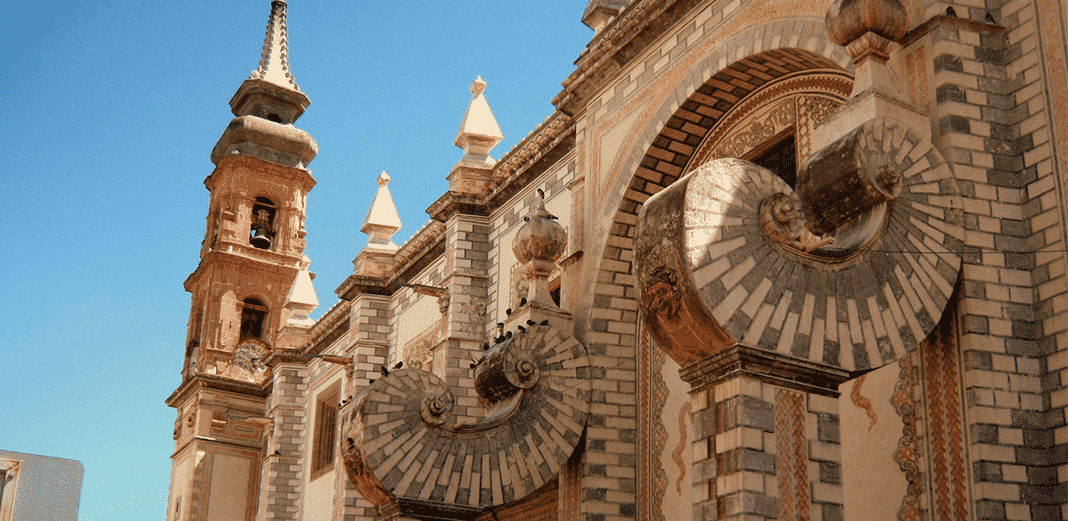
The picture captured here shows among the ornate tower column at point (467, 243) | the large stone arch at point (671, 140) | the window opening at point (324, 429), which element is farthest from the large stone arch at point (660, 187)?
the window opening at point (324, 429)

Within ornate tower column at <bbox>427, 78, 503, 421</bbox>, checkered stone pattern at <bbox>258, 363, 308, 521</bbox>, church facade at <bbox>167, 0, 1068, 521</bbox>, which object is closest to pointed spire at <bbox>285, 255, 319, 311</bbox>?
checkered stone pattern at <bbox>258, 363, 308, 521</bbox>

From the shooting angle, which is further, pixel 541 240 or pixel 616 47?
pixel 616 47

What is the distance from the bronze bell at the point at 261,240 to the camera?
107ft

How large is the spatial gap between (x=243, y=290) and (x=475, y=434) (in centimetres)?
2015

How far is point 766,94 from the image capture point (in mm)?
12195

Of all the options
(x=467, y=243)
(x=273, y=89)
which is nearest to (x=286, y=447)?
(x=467, y=243)

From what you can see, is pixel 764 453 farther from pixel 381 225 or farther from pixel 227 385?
pixel 227 385

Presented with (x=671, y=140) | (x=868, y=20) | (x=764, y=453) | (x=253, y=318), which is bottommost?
(x=764, y=453)

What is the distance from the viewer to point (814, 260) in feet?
27.2

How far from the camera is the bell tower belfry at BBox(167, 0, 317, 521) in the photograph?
2869 cm

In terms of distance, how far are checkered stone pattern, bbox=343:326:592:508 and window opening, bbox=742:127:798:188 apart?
250 cm

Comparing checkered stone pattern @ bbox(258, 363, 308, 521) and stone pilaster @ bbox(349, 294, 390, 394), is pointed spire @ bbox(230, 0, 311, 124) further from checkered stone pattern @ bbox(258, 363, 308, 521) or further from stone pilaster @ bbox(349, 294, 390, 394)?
stone pilaster @ bbox(349, 294, 390, 394)

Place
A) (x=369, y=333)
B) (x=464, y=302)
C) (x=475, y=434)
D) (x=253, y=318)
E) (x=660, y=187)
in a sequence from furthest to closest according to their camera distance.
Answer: (x=253, y=318) < (x=369, y=333) < (x=464, y=302) < (x=660, y=187) < (x=475, y=434)

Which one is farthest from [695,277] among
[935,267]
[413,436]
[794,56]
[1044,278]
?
[413,436]
